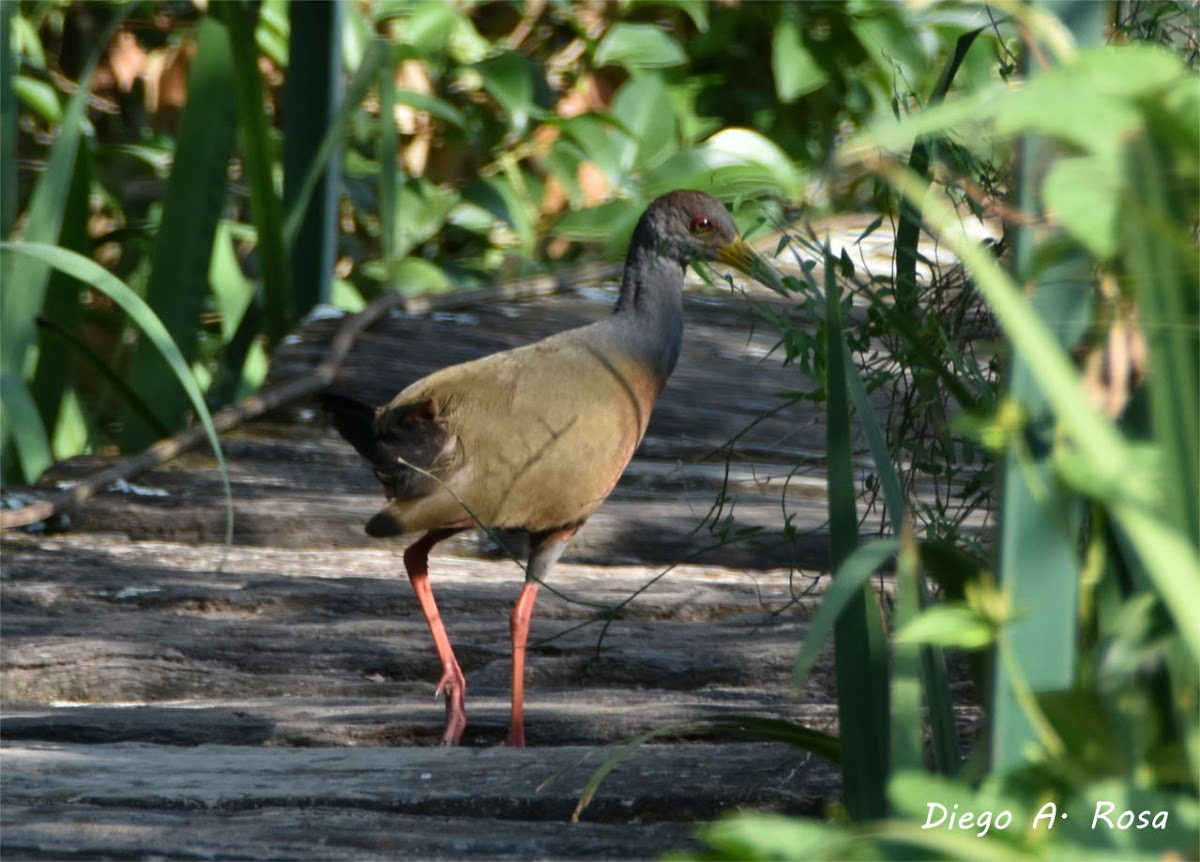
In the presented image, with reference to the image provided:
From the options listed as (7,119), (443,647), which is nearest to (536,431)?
(443,647)

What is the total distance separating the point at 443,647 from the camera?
251cm

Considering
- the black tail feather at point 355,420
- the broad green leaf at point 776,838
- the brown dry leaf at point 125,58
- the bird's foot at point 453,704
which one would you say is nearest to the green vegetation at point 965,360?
the broad green leaf at point 776,838

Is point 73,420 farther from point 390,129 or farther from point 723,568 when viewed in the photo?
point 723,568

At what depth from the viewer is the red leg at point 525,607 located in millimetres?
2232

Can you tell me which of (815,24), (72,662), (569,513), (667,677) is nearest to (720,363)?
(569,513)

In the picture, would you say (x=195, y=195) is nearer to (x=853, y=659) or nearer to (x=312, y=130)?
(x=312, y=130)

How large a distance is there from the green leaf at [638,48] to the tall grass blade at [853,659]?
193 inches

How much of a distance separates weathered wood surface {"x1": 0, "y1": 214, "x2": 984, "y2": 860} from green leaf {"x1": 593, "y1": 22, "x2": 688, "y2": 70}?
2094mm

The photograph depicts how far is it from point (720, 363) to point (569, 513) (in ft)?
4.68

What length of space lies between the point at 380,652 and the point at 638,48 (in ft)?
12.8

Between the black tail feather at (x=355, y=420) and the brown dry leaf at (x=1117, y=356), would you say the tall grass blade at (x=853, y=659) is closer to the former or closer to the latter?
the brown dry leaf at (x=1117, y=356)

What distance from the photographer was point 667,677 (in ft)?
7.96

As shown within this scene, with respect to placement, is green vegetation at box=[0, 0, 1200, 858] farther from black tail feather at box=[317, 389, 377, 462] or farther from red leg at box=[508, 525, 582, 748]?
red leg at box=[508, 525, 582, 748]

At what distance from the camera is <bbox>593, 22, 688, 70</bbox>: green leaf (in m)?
6.06
